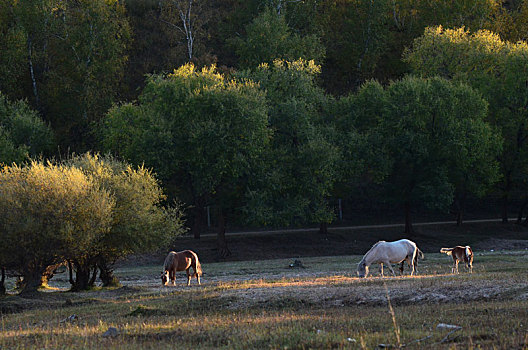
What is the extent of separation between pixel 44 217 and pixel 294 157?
1212 inches

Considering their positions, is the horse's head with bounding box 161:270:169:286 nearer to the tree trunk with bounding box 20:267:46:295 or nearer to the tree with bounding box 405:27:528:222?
the tree trunk with bounding box 20:267:46:295

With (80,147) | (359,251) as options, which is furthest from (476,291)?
(80,147)

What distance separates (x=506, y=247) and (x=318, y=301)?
3893 centimetres

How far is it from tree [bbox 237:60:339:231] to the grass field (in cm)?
2421

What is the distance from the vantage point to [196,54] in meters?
78.9

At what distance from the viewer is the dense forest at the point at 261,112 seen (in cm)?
5784

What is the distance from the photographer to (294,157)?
60875 millimetres

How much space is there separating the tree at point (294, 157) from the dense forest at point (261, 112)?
15cm

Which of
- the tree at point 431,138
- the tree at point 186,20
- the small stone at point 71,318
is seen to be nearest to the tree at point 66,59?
the tree at point 186,20

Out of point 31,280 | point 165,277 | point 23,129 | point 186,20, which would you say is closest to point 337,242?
point 165,277

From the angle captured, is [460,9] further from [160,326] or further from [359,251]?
A: [160,326]

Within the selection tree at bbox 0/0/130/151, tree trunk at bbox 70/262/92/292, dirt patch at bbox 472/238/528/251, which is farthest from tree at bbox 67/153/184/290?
tree at bbox 0/0/130/151

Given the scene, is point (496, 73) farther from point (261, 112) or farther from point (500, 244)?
point (261, 112)

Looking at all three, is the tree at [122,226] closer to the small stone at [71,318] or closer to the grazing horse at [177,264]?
the grazing horse at [177,264]
